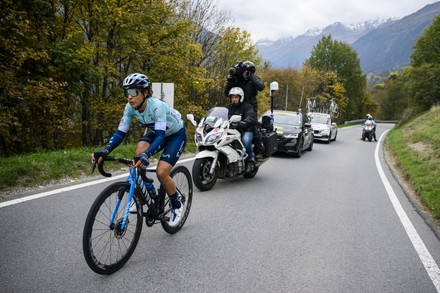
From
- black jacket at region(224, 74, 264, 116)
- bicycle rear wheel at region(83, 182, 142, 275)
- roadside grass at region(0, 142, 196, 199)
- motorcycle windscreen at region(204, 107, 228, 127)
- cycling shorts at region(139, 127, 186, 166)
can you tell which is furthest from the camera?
black jacket at region(224, 74, 264, 116)

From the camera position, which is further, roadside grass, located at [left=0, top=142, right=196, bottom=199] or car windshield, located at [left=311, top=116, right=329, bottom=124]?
car windshield, located at [left=311, top=116, right=329, bottom=124]

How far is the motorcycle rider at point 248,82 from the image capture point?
7.35m

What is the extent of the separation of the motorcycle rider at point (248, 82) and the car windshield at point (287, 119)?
5944mm

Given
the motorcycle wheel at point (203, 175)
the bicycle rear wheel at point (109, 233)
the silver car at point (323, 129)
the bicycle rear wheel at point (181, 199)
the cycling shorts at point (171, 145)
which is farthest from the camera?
the silver car at point (323, 129)

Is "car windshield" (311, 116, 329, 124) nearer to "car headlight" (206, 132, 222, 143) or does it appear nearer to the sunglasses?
"car headlight" (206, 132, 222, 143)

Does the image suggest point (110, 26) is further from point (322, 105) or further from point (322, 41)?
point (322, 41)

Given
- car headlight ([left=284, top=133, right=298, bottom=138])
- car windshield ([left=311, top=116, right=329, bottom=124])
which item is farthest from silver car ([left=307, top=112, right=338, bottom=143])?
car headlight ([left=284, top=133, right=298, bottom=138])

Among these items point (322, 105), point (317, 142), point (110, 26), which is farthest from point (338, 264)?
point (322, 105)

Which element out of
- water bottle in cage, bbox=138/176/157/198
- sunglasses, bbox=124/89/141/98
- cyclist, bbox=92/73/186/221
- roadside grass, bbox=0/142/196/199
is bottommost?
roadside grass, bbox=0/142/196/199

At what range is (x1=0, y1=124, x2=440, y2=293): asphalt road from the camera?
3.09m

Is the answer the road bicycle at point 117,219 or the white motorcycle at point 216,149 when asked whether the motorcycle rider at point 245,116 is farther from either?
the road bicycle at point 117,219

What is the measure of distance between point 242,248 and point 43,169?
Answer: 176 inches

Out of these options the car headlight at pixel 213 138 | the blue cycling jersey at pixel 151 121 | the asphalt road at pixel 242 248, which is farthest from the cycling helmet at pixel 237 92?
the blue cycling jersey at pixel 151 121

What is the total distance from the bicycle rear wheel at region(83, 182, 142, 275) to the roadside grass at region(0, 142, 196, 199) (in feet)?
9.16
